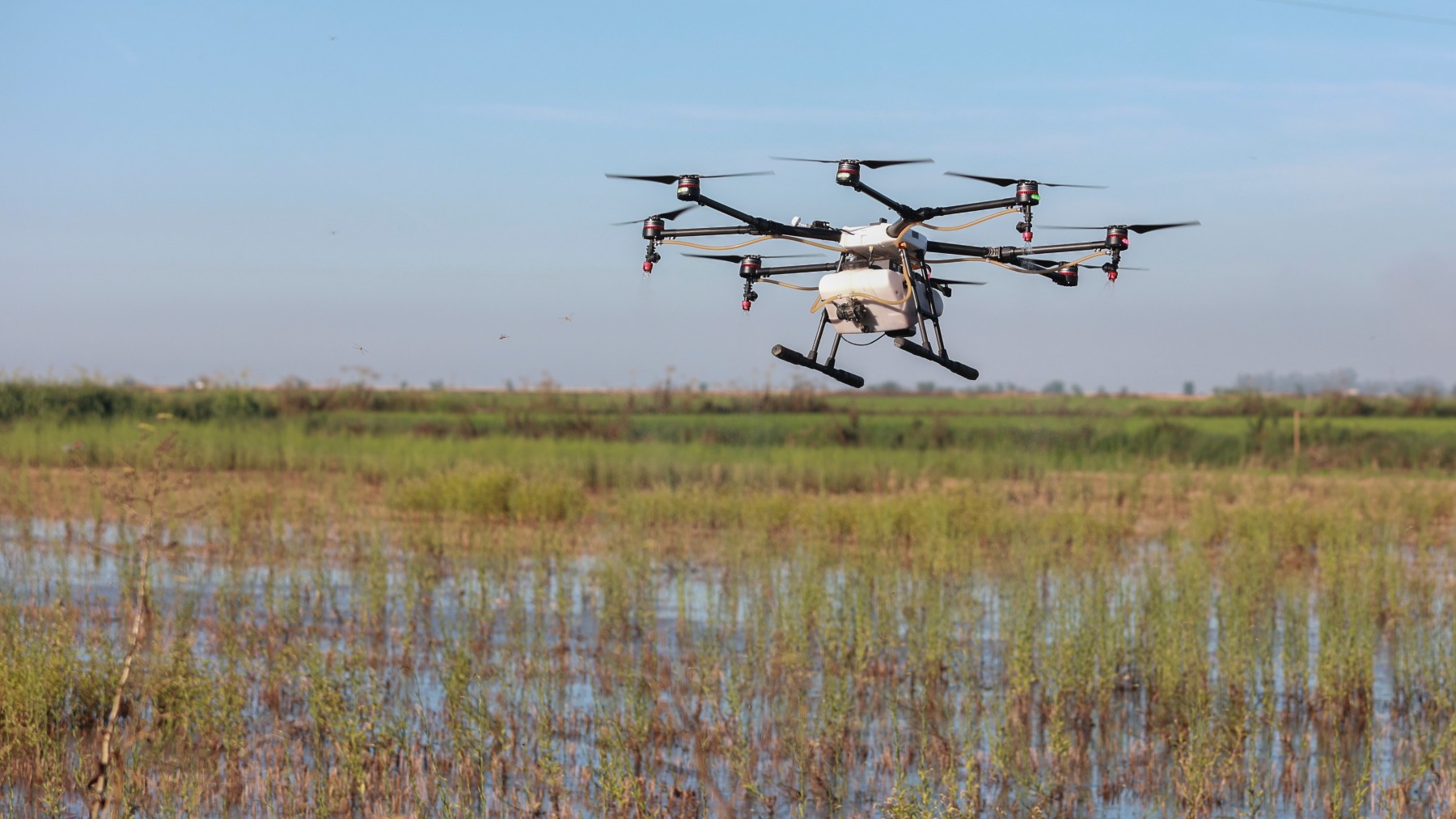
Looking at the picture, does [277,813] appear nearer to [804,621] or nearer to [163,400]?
[804,621]

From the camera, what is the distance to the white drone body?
5.05 meters

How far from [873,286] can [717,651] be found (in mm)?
5727

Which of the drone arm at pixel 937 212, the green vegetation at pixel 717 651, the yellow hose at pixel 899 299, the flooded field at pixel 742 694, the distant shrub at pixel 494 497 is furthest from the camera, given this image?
the distant shrub at pixel 494 497

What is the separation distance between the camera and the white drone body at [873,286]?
505 centimetres

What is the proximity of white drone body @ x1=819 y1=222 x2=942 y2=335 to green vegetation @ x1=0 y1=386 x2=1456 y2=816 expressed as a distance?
1.95 m

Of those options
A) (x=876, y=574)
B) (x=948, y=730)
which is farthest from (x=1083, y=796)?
(x=876, y=574)

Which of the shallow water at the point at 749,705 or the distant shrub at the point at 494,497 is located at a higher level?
the distant shrub at the point at 494,497

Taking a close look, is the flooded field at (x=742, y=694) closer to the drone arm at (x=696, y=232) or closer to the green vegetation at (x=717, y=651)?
the green vegetation at (x=717, y=651)

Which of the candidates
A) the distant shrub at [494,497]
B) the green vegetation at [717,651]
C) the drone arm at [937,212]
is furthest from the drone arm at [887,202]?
the distant shrub at [494,497]

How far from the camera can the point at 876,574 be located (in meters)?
14.1

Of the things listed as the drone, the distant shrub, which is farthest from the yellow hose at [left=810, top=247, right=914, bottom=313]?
the distant shrub

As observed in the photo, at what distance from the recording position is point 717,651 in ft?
33.6

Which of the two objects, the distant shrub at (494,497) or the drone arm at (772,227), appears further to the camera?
the distant shrub at (494,497)

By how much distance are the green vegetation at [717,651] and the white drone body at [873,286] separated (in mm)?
1947
